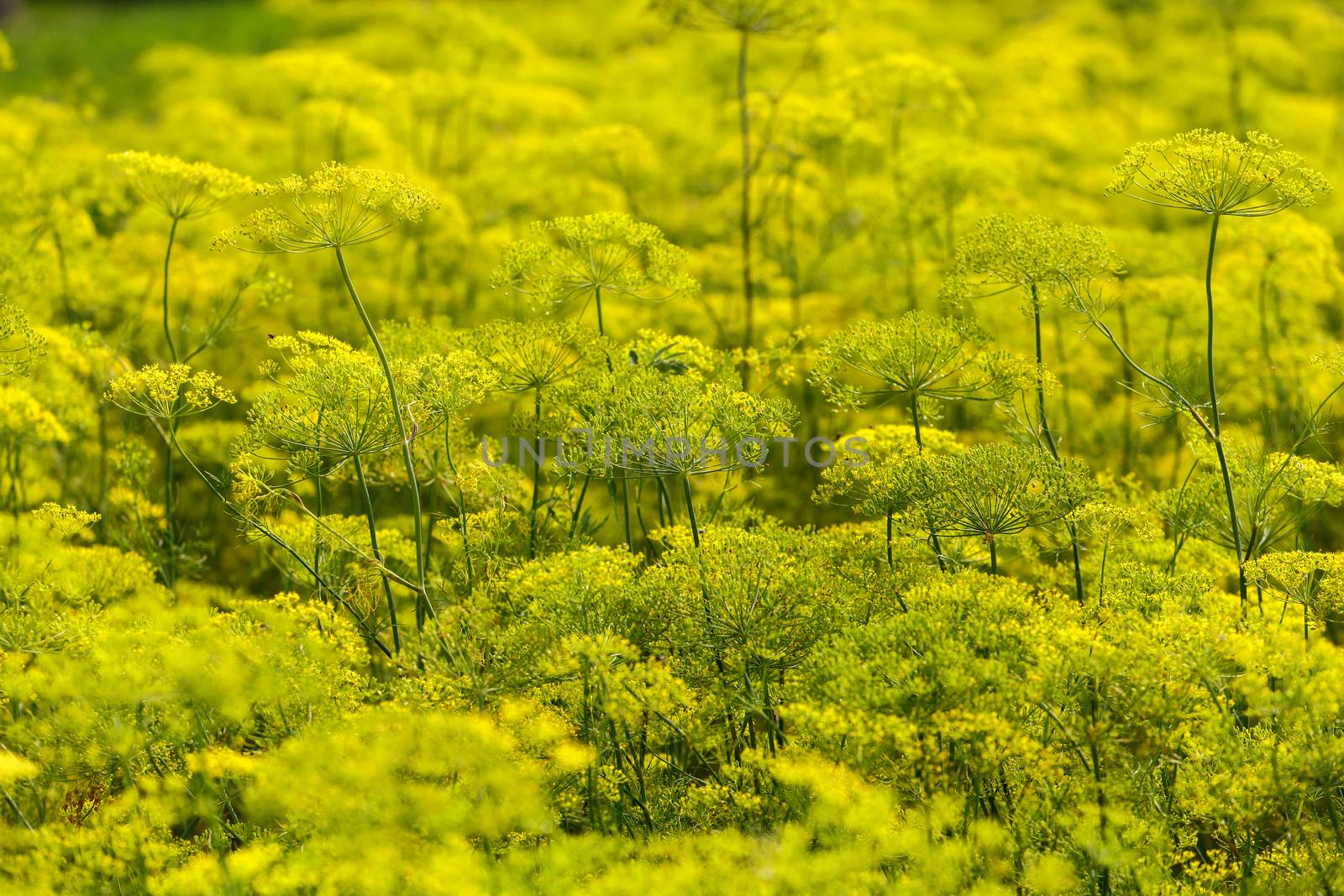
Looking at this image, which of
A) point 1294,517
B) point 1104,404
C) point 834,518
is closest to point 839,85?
point 1104,404

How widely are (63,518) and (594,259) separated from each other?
2560mm

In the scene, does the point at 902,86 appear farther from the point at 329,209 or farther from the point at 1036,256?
the point at 329,209

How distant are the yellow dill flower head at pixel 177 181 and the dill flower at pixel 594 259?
131cm

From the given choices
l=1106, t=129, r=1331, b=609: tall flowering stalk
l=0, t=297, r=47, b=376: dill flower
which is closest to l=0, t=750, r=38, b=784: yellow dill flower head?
l=0, t=297, r=47, b=376: dill flower

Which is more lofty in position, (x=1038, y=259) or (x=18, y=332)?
(x=1038, y=259)

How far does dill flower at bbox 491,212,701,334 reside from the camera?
Result: 5078 mm

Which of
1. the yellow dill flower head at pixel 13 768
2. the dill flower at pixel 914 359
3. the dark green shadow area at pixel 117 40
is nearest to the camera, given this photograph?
the yellow dill flower head at pixel 13 768

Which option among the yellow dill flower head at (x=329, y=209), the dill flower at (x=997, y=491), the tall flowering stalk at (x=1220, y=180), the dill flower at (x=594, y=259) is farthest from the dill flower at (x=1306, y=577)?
the yellow dill flower head at (x=329, y=209)

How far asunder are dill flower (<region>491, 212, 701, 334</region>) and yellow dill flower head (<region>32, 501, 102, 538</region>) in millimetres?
1996

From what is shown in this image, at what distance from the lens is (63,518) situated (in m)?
4.78

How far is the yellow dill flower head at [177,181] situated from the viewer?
515 cm

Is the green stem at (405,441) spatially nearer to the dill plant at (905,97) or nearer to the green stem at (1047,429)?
the green stem at (1047,429)

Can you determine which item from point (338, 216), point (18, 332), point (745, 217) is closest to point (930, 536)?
point (338, 216)

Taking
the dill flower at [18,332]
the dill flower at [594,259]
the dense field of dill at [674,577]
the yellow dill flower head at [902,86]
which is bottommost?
the dense field of dill at [674,577]
